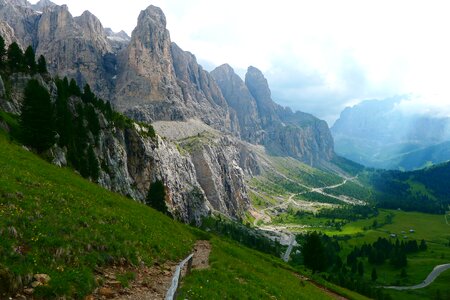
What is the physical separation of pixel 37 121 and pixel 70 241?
46042 millimetres

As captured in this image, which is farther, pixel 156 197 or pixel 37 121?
pixel 156 197

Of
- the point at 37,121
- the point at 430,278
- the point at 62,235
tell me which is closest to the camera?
the point at 62,235

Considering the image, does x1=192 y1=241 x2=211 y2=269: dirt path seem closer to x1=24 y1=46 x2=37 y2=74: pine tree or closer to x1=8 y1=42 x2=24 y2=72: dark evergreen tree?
x1=8 y1=42 x2=24 y2=72: dark evergreen tree

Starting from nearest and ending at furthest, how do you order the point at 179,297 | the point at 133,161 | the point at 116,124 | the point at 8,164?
the point at 179,297 → the point at 8,164 → the point at 116,124 → the point at 133,161

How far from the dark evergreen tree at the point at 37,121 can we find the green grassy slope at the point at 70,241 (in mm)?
21415

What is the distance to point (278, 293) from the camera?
3147 centimetres

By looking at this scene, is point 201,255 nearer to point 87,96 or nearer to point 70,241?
point 70,241

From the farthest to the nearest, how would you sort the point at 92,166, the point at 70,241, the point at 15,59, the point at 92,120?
1. the point at 92,120
2. the point at 15,59
3. the point at 92,166
4. the point at 70,241

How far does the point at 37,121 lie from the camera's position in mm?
59750

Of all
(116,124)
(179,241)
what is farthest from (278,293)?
(116,124)

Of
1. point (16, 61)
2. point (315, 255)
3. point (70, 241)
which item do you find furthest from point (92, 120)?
point (70, 241)

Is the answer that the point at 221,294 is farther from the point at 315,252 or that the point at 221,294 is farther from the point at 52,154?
the point at 315,252

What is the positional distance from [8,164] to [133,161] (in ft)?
451

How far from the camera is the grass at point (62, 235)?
1723 centimetres
